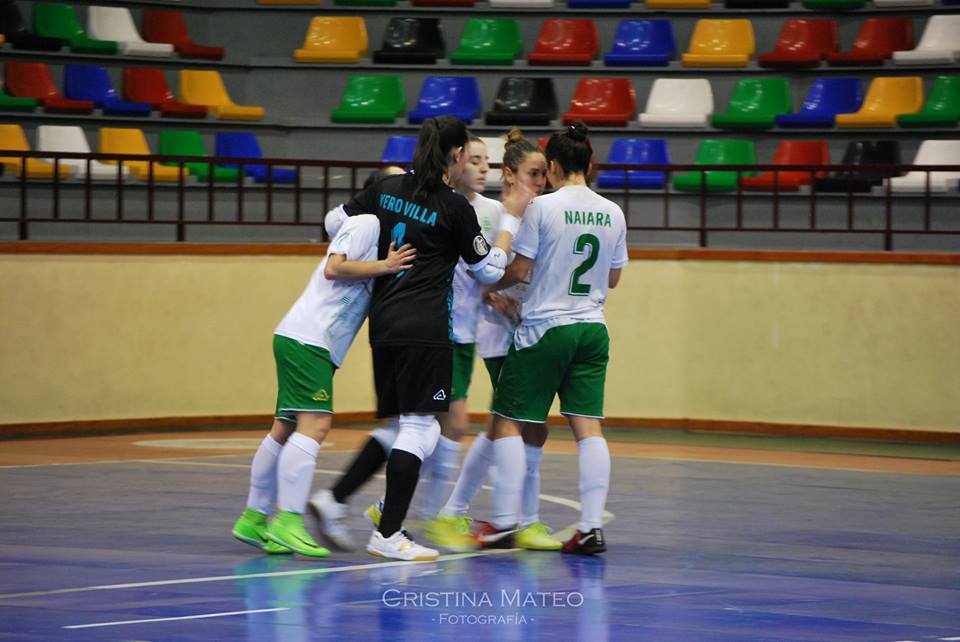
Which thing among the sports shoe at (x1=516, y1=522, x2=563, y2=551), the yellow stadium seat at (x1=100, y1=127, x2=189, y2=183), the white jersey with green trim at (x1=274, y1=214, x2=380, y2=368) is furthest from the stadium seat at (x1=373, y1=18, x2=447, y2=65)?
the sports shoe at (x1=516, y1=522, x2=563, y2=551)

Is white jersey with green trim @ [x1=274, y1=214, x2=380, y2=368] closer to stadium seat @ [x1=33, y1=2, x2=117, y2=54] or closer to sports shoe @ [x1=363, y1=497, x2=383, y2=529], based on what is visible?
sports shoe @ [x1=363, y1=497, x2=383, y2=529]

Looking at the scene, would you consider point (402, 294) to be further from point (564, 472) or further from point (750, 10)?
point (750, 10)

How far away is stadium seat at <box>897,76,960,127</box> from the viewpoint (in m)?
16.4

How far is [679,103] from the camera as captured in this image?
58.5 ft

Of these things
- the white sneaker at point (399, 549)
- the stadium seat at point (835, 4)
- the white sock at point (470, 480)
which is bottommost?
the white sneaker at point (399, 549)

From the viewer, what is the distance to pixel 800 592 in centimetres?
649

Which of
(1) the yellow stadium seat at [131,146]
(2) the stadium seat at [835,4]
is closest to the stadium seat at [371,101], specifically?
(1) the yellow stadium seat at [131,146]

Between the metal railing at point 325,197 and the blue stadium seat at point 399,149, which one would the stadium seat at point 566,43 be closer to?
the blue stadium seat at point 399,149

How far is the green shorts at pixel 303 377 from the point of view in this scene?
711cm

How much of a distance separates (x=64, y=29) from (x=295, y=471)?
1226 centimetres

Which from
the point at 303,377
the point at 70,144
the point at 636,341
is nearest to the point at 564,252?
the point at 303,377

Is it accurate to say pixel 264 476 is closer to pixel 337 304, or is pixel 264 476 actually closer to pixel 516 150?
pixel 337 304

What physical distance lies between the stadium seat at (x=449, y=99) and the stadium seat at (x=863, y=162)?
4.33 metres

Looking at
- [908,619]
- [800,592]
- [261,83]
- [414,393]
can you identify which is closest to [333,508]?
[414,393]
